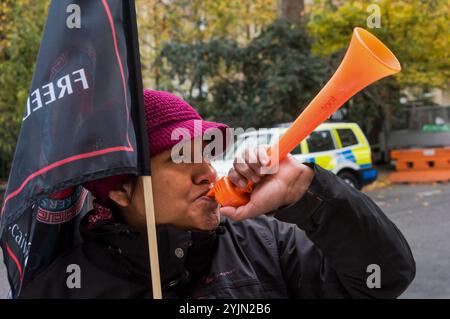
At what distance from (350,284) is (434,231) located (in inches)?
262

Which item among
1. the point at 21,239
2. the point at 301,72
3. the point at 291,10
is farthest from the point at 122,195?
the point at 291,10

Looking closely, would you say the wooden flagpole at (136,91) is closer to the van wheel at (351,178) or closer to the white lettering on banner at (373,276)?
the white lettering on banner at (373,276)

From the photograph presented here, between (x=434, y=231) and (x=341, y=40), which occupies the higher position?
(x=341, y=40)

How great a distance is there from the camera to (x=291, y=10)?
14375mm

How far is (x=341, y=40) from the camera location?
14.4 m

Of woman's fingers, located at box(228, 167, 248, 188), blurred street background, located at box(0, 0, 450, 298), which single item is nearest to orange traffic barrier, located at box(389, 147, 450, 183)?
blurred street background, located at box(0, 0, 450, 298)

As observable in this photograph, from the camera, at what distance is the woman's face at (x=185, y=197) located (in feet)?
5.57

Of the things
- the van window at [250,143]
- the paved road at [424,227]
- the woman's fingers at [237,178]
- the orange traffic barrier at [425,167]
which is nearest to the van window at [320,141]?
the paved road at [424,227]

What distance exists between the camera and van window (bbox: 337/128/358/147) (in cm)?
1062

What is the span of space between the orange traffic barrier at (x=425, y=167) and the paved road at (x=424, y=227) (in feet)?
1.03

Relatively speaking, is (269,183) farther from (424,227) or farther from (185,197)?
(424,227)
